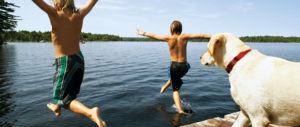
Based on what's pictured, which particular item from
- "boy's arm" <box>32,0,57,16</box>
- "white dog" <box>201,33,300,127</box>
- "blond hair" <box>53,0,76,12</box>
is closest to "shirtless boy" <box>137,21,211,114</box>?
"white dog" <box>201,33,300,127</box>

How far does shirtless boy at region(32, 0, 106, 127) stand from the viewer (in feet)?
10.0

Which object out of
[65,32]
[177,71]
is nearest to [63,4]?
[65,32]

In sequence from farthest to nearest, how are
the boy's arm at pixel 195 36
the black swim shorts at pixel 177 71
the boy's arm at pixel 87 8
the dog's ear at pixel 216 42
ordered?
the black swim shorts at pixel 177 71
the boy's arm at pixel 195 36
the boy's arm at pixel 87 8
the dog's ear at pixel 216 42

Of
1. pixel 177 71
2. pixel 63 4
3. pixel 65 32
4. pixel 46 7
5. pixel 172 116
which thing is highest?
pixel 63 4

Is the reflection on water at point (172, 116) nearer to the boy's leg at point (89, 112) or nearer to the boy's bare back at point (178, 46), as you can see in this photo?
the boy's bare back at point (178, 46)

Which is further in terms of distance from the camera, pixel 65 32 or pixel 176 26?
pixel 176 26

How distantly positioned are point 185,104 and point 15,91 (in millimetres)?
8813

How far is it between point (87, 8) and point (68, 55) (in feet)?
3.41

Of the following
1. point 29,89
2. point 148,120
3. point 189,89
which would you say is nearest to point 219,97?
point 189,89

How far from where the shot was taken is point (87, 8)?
11.4ft

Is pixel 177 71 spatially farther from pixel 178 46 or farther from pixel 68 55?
pixel 68 55

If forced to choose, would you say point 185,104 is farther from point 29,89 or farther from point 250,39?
point 250,39

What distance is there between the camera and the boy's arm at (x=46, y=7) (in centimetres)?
274

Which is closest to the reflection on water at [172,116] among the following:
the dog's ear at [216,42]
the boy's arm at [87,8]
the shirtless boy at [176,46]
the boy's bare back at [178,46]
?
the shirtless boy at [176,46]
